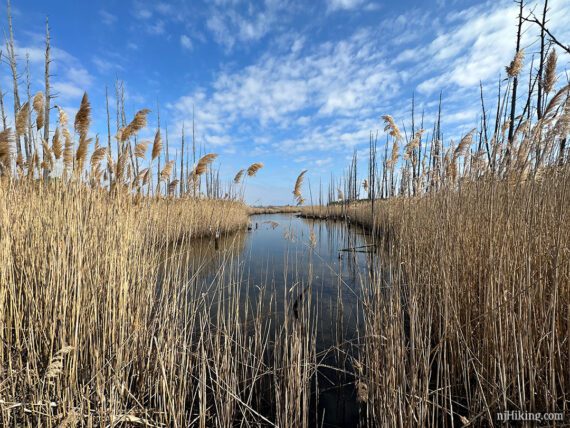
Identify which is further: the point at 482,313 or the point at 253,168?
the point at 253,168

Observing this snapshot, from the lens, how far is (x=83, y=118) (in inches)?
95.4

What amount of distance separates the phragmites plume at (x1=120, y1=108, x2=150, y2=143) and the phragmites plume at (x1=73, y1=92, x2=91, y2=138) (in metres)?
0.29

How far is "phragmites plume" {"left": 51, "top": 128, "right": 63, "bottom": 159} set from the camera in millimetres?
2471

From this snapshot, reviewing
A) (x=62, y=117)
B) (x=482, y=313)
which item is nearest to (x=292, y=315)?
(x=482, y=313)

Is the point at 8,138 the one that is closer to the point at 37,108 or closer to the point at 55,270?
the point at 37,108

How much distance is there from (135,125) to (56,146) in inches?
29.2

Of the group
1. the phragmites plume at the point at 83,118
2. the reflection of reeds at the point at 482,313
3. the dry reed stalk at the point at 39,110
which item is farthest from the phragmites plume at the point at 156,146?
the reflection of reeds at the point at 482,313

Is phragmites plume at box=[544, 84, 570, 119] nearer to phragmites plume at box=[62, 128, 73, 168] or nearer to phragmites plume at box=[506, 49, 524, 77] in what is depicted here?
phragmites plume at box=[506, 49, 524, 77]

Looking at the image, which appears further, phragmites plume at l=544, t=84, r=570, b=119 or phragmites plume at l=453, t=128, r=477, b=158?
phragmites plume at l=453, t=128, r=477, b=158

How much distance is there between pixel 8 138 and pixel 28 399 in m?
2.13

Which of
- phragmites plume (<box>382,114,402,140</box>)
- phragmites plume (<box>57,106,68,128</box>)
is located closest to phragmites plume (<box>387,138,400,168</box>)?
phragmites plume (<box>382,114,402,140</box>)

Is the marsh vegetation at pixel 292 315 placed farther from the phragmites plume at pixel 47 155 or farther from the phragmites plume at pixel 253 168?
the phragmites plume at pixel 253 168

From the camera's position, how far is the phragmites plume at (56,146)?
2.47 meters

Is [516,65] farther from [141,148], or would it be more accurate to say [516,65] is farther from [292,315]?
[141,148]
